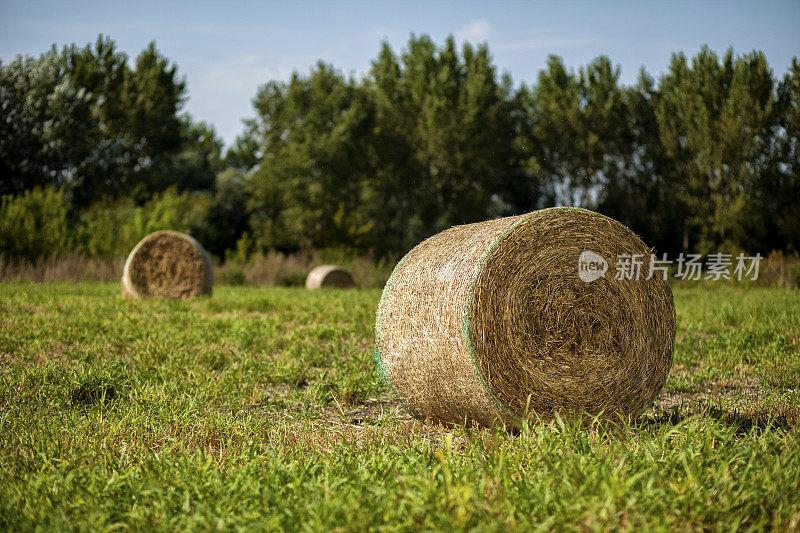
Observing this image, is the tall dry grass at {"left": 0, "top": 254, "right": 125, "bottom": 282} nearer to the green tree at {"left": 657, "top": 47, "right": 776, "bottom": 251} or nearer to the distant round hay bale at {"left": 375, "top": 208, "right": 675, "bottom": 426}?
the distant round hay bale at {"left": 375, "top": 208, "right": 675, "bottom": 426}

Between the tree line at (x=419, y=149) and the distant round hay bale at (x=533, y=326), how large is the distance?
20231 mm

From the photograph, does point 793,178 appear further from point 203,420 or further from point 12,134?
point 12,134

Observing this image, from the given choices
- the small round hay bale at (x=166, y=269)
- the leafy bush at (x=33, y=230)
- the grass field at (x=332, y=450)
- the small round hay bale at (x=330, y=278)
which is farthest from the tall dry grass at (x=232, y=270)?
the grass field at (x=332, y=450)

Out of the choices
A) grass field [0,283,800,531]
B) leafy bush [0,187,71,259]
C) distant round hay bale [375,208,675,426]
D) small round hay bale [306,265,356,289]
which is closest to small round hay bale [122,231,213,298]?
grass field [0,283,800,531]

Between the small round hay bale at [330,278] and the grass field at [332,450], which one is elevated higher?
the small round hay bale at [330,278]

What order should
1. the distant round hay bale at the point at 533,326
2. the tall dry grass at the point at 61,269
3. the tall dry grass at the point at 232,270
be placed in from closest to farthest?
the distant round hay bale at the point at 533,326 → the tall dry grass at the point at 61,269 → the tall dry grass at the point at 232,270

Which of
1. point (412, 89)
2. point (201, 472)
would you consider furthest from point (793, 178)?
point (201, 472)

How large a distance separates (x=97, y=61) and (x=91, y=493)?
35.3 meters

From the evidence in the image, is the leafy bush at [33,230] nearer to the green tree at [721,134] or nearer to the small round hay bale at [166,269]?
the small round hay bale at [166,269]

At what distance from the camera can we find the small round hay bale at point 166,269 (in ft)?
36.7

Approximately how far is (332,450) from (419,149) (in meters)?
28.4
